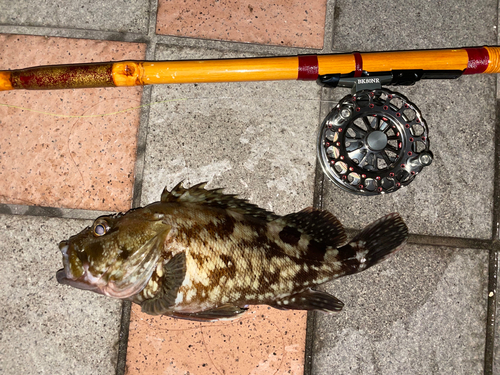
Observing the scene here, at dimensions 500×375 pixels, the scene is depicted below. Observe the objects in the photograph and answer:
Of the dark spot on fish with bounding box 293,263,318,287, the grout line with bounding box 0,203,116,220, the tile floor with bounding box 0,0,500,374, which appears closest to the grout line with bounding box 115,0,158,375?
the tile floor with bounding box 0,0,500,374

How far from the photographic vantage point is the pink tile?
2.73 m

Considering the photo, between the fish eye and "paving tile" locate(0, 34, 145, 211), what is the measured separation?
2.13ft

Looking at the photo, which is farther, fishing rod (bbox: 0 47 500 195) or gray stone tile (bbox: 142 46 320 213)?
gray stone tile (bbox: 142 46 320 213)

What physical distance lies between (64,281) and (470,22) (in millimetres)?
3471

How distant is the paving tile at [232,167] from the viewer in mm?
2740

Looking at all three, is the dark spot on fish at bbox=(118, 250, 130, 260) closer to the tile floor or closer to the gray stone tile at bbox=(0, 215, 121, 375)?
the tile floor

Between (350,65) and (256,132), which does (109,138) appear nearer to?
(256,132)

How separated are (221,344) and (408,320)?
56.3 inches

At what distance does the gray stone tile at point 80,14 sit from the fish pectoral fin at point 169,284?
186 cm

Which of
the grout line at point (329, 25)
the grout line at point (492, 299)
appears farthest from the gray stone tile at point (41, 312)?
the grout line at point (492, 299)

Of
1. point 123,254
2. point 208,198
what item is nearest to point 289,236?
point 208,198

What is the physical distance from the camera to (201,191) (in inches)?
91.5

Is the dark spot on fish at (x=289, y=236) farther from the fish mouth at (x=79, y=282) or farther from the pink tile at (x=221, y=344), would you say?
the fish mouth at (x=79, y=282)

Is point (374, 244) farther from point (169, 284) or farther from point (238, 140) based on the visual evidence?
point (169, 284)
